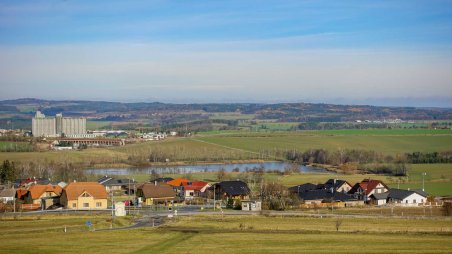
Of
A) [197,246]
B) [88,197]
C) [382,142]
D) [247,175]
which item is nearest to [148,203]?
[88,197]

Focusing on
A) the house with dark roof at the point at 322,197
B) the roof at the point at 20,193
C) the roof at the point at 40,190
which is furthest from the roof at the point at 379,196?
the roof at the point at 20,193

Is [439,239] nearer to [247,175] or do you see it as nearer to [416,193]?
[416,193]

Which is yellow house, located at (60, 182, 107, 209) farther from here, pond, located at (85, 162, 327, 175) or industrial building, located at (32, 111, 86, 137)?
industrial building, located at (32, 111, 86, 137)

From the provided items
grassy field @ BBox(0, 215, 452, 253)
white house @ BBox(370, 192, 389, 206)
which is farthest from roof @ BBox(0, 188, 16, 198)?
white house @ BBox(370, 192, 389, 206)

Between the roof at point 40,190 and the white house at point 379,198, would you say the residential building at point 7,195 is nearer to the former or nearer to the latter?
the roof at point 40,190

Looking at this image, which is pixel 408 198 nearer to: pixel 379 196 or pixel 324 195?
pixel 379 196

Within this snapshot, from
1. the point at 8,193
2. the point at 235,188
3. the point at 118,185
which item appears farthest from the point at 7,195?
the point at 235,188
